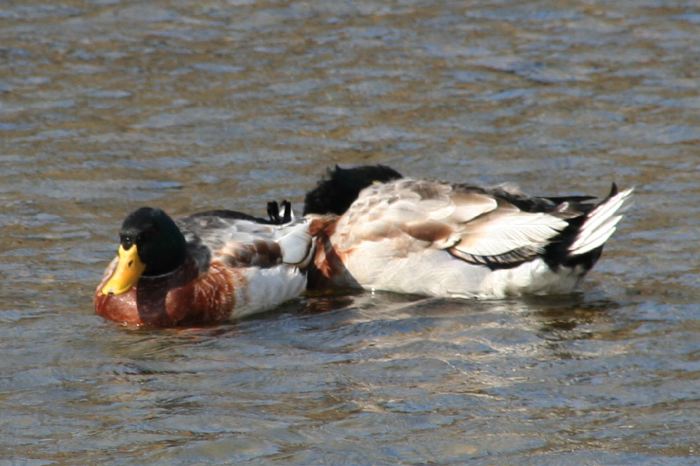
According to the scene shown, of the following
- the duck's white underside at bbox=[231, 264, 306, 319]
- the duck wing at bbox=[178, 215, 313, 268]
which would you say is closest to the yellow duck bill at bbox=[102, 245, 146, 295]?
the duck wing at bbox=[178, 215, 313, 268]

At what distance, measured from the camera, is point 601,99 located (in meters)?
13.4

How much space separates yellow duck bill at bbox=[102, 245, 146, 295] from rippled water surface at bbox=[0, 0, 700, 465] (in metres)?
0.26

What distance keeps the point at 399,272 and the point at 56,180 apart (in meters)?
3.10

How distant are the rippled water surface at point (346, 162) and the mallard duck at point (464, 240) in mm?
168

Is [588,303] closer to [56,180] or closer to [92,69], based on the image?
[56,180]

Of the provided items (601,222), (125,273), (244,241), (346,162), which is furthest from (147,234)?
(346,162)

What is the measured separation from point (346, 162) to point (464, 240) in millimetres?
2599

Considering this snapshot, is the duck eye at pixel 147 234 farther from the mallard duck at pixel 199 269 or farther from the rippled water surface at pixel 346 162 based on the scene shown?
the rippled water surface at pixel 346 162

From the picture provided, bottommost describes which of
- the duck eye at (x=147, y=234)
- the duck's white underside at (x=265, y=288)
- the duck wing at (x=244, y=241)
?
the duck's white underside at (x=265, y=288)


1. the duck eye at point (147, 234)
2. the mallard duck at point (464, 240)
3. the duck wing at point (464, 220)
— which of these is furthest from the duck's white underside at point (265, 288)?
the duck eye at point (147, 234)

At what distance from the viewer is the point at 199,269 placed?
32.1ft

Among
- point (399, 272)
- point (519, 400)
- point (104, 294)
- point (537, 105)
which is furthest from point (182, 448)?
point (537, 105)

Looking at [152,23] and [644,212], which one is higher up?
[152,23]

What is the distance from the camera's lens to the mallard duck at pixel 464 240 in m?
9.70
